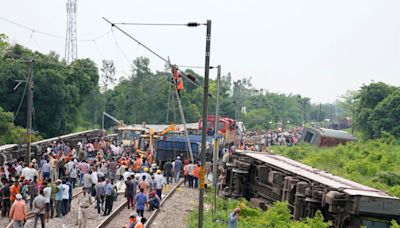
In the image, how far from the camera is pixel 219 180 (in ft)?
101

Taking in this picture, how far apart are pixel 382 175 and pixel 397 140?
24501 mm

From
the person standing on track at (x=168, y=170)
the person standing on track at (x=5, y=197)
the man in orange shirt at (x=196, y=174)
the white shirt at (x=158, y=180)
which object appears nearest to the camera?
the person standing on track at (x=5, y=197)

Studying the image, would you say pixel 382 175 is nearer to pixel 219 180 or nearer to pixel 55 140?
pixel 219 180

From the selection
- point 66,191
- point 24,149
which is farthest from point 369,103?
point 66,191

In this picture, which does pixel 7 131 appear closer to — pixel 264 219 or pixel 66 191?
pixel 66 191

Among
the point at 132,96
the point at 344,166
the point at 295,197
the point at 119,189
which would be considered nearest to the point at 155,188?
the point at 119,189

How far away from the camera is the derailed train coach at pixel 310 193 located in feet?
→ 54.9

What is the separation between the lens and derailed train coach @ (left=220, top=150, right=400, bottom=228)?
16.7 metres

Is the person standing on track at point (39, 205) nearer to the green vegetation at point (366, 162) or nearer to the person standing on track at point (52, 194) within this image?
the person standing on track at point (52, 194)

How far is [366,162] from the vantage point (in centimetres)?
3703

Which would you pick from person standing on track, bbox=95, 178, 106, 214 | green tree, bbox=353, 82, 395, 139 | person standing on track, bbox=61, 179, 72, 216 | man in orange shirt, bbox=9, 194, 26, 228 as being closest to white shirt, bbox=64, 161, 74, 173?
person standing on track, bbox=95, 178, 106, 214

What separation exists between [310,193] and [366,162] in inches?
750

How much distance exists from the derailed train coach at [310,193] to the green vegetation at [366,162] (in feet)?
15.8

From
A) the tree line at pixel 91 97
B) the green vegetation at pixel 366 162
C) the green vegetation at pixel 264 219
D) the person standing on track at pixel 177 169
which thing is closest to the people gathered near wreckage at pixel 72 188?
the person standing on track at pixel 177 169
